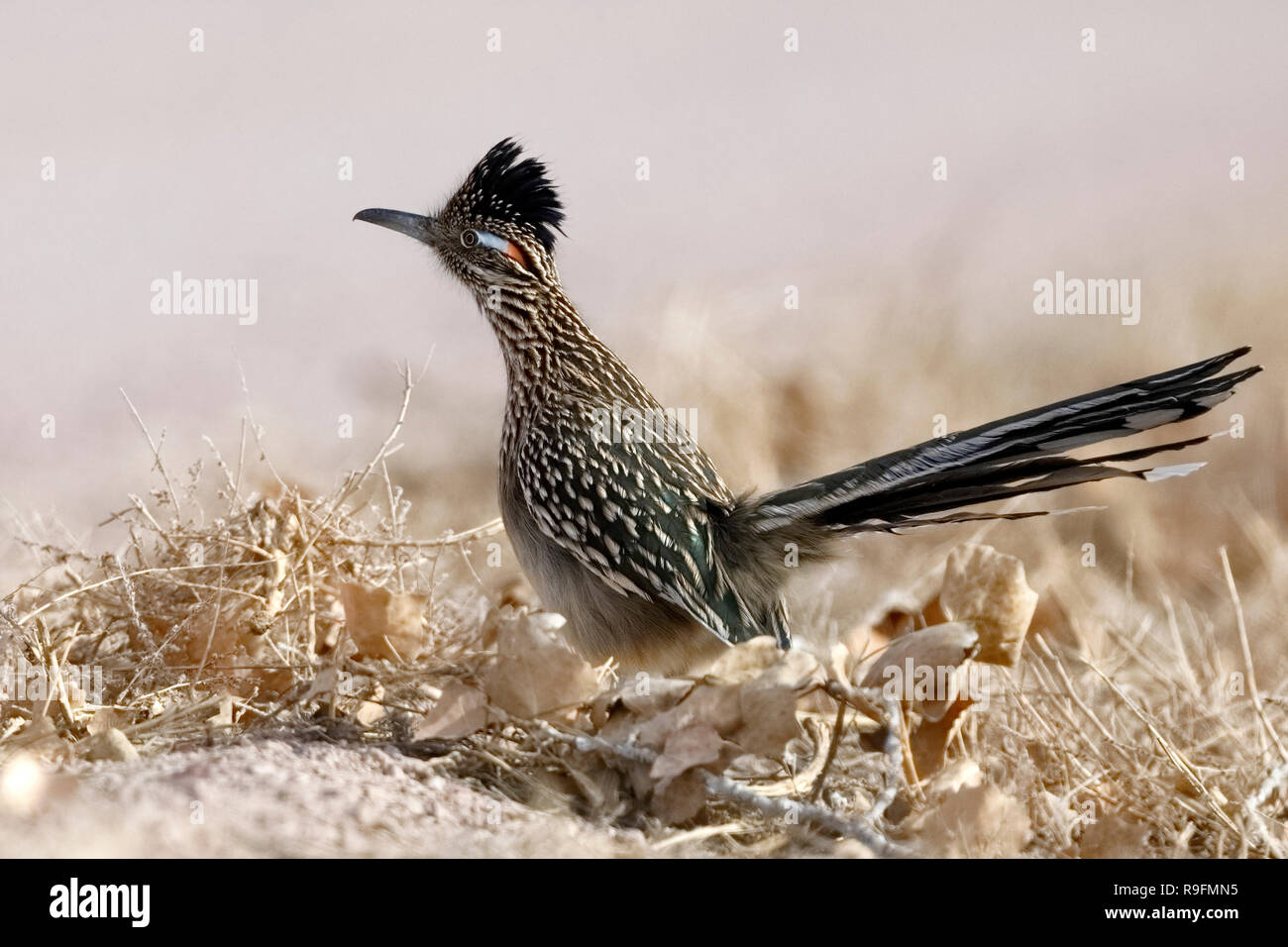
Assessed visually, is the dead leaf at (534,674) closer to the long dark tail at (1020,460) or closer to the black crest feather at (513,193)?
the long dark tail at (1020,460)

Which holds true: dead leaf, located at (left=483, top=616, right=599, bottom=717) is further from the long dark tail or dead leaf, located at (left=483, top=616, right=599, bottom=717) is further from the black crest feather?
the black crest feather

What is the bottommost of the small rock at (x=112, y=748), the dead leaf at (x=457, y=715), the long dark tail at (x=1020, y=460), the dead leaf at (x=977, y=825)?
the dead leaf at (x=977, y=825)

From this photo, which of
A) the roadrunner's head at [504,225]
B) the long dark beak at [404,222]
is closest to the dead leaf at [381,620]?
the roadrunner's head at [504,225]

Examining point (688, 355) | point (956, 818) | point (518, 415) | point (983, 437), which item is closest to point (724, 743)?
A: point (956, 818)

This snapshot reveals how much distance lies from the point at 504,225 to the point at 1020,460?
8.06 ft

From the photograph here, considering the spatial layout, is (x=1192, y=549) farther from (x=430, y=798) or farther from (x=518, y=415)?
(x=430, y=798)

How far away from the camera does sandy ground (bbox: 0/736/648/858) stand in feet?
6.50

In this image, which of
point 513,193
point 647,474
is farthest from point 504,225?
point 647,474

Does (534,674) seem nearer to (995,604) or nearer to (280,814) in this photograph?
(280,814)

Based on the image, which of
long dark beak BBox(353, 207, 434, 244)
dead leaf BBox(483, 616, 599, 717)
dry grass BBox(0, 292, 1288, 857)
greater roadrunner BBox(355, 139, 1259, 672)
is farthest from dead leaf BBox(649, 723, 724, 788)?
long dark beak BBox(353, 207, 434, 244)

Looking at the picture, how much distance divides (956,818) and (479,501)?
222 inches

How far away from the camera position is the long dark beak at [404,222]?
4.93 meters

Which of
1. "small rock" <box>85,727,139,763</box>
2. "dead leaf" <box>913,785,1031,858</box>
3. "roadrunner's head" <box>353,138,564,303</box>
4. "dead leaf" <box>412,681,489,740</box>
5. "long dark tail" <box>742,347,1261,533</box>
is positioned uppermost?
"roadrunner's head" <box>353,138,564,303</box>

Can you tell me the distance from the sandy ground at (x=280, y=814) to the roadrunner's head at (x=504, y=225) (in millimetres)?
2621
